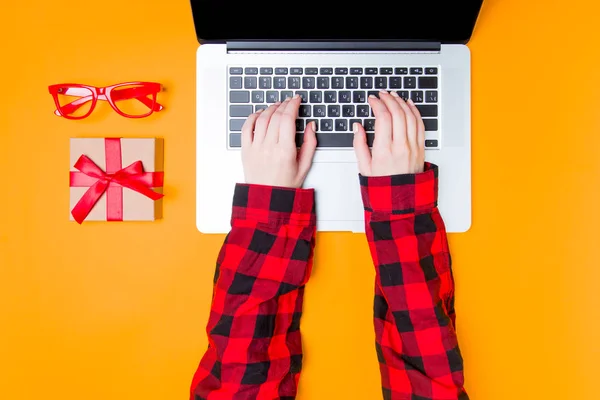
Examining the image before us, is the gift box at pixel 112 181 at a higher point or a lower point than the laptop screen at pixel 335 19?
lower

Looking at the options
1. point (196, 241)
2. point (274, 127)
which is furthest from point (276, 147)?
point (196, 241)

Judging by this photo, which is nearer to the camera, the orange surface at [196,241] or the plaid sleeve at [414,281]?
the plaid sleeve at [414,281]

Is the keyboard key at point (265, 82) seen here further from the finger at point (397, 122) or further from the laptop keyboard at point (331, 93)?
the finger at point (397, 122)

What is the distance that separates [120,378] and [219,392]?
23 centimetres

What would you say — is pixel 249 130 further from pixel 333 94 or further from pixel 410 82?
pixel 410 82

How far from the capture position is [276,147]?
717 millimetres

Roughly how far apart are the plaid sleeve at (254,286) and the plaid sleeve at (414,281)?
0.13 m

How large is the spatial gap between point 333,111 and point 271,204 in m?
0.20

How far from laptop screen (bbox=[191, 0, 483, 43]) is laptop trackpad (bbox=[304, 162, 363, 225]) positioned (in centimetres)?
23

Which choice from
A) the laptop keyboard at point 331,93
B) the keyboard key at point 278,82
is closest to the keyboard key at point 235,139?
the laptop keyboard at point 331,93

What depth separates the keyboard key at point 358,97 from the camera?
0.74 m

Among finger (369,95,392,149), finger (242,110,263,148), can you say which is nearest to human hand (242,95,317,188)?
finger (242,110,263,148)

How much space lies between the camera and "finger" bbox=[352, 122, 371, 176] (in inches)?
28.1

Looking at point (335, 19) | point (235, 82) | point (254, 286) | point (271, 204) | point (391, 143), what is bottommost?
point (254, 286)
